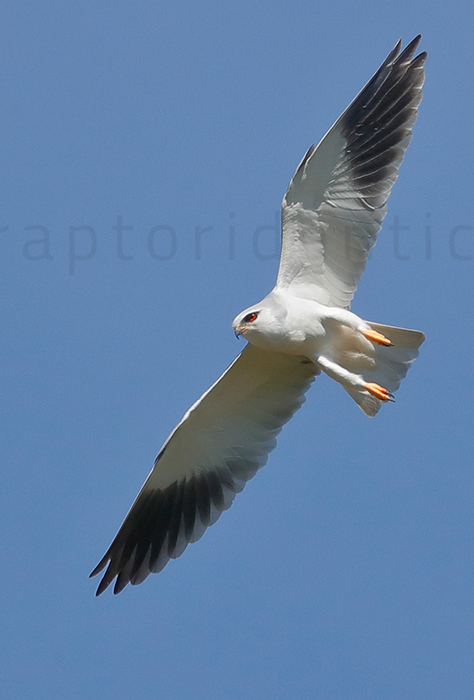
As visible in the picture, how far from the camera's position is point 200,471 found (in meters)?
8.83

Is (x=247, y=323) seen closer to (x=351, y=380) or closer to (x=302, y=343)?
(x=302, y=343)

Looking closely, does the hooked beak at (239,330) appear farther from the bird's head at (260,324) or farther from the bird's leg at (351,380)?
the bird's leg at (351,380)

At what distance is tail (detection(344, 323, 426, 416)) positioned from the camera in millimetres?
7973

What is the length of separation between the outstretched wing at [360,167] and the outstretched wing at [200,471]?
126 cm

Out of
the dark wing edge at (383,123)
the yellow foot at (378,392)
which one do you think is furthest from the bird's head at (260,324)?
the dark wing edge at (383,123)

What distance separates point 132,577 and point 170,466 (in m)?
1.04

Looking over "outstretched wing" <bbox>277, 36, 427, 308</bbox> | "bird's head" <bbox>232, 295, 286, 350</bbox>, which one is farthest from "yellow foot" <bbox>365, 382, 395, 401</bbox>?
Result: "outstretched wing" <bbox>277, 36, 427, 308</bbox>

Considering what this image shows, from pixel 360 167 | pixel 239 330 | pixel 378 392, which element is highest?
pixel 360 167

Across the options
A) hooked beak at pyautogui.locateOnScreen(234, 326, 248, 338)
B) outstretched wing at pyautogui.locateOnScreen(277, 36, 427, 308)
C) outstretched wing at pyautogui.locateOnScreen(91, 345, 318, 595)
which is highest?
outstretched wing at pyautogui.locateOnScreen(277, 36, 427, 308)

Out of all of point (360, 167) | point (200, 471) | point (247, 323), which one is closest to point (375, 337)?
point (247, 323)

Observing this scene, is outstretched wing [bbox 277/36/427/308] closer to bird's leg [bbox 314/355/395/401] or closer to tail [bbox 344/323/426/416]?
tail [bbox 344/323/426/416]

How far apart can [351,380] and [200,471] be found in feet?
6.19

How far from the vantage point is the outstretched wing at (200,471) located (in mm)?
8594

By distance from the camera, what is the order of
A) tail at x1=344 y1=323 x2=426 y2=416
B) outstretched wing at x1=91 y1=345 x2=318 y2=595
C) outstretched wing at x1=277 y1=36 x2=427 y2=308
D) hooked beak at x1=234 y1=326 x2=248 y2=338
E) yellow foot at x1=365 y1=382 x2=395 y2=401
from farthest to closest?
outstretched wing at x1=91 y1=345 x2=318 y2=595
tail at x1=344 y1=323 x2=426 y2=416
outstretched wing at x1=277 y1=36 x2=427 y2=308
yellow foot at x1=365 y1=382 x2=395 y2=401
hooked beak at x1=234 y1=326 x2=248 y2=338
